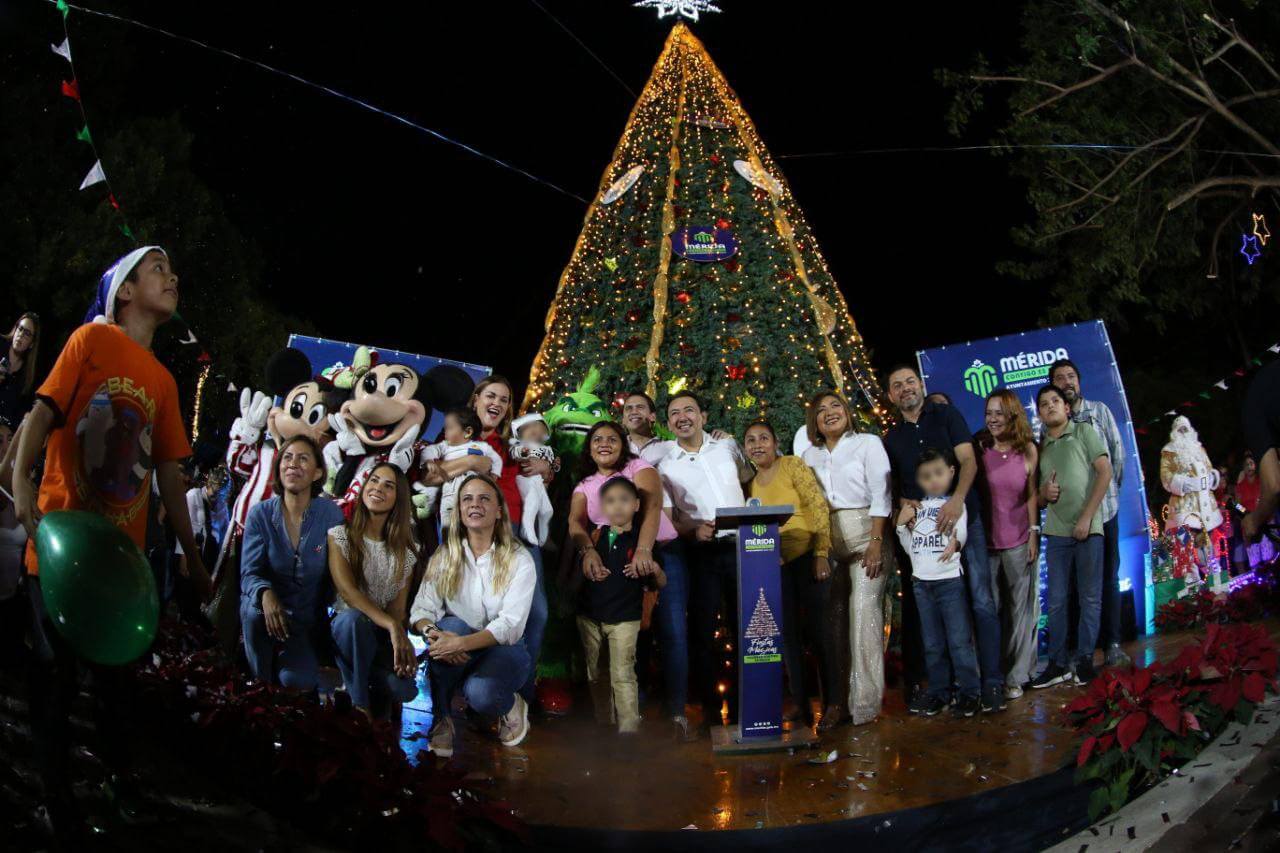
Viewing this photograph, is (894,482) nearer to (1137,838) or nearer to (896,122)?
(1137,838)

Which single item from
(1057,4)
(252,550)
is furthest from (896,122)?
(252,550)

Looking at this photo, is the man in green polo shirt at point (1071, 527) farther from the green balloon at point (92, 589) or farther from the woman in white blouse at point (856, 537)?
the green balloon at point (92, 589)

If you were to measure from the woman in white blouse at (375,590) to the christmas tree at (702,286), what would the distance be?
323 centimetres

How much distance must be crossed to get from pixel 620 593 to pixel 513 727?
0.85m

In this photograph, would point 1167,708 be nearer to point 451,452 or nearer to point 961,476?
point 961,476

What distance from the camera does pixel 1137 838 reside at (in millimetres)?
3119

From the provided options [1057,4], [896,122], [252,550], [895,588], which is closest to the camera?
[252,550]

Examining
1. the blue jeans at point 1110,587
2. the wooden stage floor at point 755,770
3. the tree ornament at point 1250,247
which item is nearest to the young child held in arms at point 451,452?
the wooden stage floor at point 755,770

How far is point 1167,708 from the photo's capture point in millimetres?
3785

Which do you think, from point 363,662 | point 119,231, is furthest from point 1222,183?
point 119,231

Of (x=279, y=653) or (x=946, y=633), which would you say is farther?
(x=946, y=633)

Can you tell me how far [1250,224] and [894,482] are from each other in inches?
457

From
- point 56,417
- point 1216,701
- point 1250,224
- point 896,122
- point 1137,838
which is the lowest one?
point 1137,838

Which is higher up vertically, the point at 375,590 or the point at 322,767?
the point at 375,590
